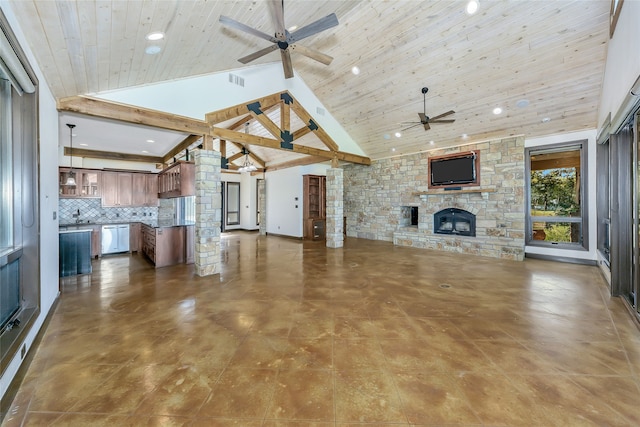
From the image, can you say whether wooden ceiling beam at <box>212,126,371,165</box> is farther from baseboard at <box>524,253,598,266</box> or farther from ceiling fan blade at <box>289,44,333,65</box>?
baseboard at <box>524,253,598,266</box>

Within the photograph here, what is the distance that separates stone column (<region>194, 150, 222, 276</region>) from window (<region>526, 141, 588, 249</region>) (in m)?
6.94

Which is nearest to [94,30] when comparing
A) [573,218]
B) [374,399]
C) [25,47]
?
[25,47]

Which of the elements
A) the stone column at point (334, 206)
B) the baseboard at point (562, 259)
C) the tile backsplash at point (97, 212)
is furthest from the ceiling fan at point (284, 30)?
the baseboard at point (562, 259)

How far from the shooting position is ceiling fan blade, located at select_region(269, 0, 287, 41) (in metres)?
2.80

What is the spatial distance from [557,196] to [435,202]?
8.46ft

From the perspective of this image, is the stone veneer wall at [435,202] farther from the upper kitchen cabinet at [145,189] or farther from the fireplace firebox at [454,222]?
the upper kitchen cabinet at [145,189]

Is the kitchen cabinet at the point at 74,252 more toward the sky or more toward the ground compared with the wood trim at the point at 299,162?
more toward the ground

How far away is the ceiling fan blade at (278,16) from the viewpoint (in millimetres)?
2803

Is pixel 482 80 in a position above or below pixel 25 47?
above

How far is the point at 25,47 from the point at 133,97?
1597 mm

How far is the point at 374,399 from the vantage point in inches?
67.5

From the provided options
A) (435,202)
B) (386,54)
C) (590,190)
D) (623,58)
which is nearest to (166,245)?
(386,54)

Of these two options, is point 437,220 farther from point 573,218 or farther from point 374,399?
point 374,399

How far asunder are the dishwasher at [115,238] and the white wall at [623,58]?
30.3 feet
